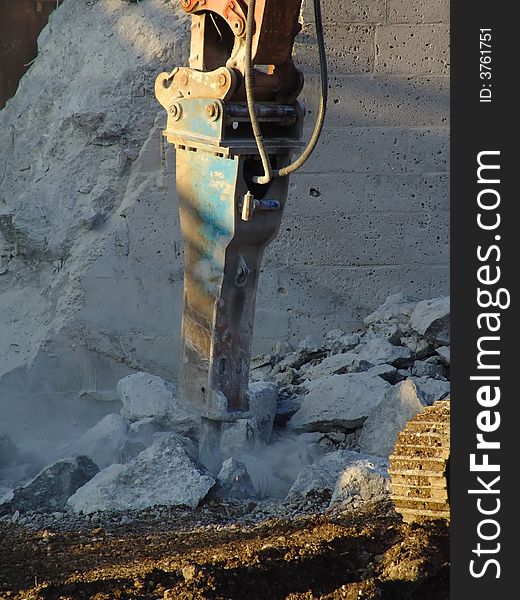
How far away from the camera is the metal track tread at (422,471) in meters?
5.21

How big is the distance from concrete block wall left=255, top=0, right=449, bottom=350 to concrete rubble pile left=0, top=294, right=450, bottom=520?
0.23 m

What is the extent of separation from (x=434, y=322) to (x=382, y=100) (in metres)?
1.52

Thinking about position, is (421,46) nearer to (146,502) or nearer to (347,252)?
(347,252)

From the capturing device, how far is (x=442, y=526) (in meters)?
5.25

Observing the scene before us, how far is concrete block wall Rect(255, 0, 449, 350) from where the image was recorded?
814 cm

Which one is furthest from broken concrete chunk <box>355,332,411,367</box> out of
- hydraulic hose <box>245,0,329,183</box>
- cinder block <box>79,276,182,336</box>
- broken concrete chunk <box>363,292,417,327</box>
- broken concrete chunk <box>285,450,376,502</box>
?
hydraulic hose <box>245,0,329,183</box>

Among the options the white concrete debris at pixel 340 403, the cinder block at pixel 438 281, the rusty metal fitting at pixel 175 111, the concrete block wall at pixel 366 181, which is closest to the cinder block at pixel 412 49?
the concrete block wall at pixel 366 181

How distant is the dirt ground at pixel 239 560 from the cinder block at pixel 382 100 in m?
3.10

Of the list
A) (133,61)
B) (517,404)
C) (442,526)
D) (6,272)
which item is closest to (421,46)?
(133,61)

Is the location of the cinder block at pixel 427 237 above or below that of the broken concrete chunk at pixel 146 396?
above

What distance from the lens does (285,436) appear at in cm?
709

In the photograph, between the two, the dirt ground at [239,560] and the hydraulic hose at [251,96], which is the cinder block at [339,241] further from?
the dirt ground at [239,560]

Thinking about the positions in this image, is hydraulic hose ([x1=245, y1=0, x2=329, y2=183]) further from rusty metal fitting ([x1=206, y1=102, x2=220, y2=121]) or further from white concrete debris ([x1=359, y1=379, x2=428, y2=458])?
white concrete debris ([x1=359, y1=379, x2=428, y2=458])

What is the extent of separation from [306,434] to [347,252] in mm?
1644
